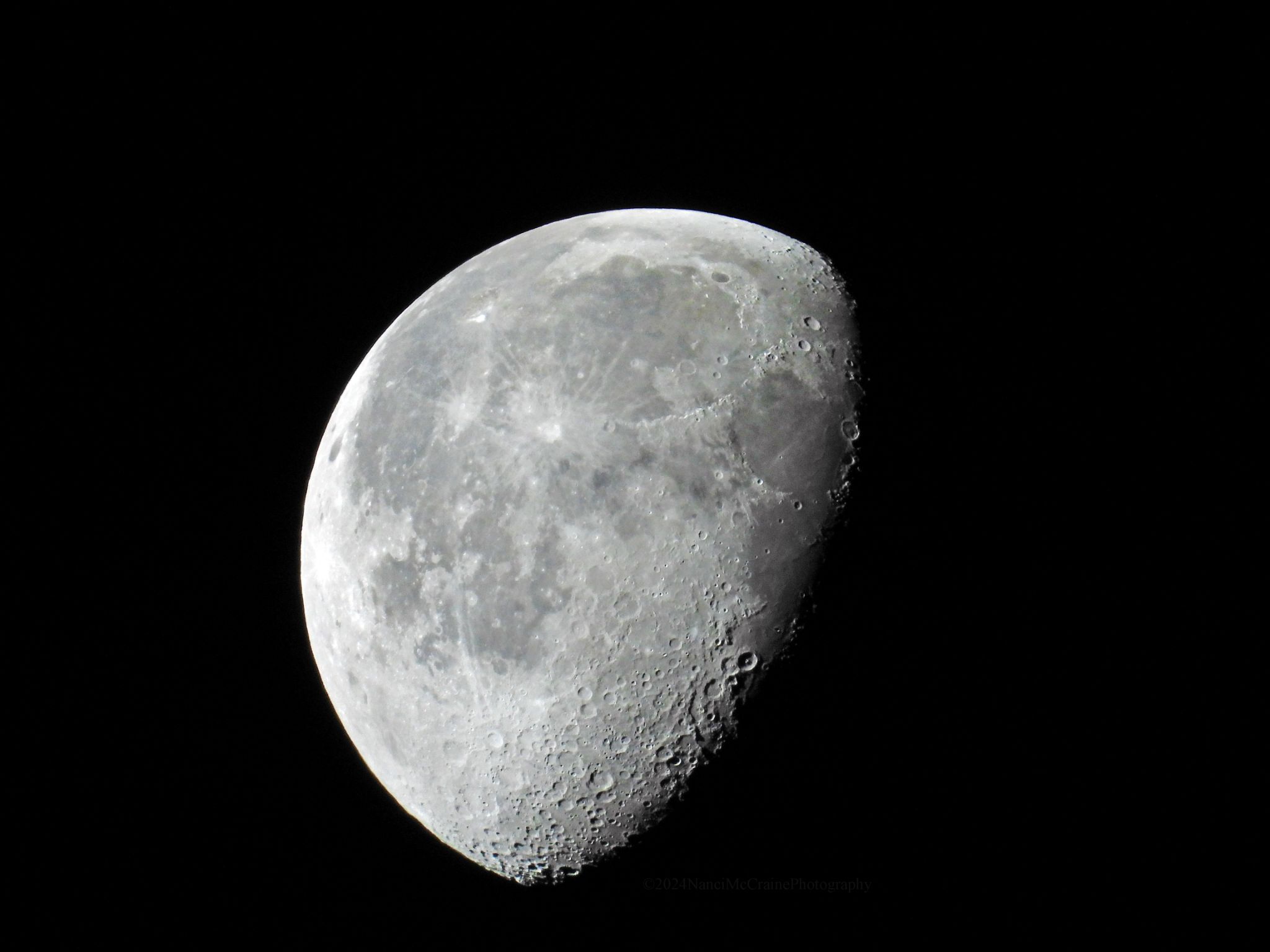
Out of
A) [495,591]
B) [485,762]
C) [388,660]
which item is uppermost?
[495,591]

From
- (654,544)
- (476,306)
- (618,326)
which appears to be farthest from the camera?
(476,306)

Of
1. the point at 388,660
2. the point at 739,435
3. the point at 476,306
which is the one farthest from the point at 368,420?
the point at 739,435

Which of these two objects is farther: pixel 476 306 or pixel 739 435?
pixel 476 306

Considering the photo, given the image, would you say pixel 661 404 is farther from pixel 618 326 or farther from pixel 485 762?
pixel 485 762

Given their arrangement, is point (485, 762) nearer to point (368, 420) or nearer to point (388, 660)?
point (388, 660)

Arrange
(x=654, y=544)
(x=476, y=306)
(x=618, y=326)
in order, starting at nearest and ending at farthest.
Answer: (x=654, y=544)
(x=618, y=326)
(x=476, y=306)

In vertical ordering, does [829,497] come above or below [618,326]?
below
